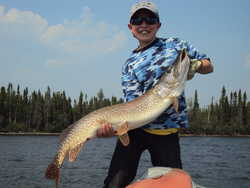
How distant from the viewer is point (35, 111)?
297ft

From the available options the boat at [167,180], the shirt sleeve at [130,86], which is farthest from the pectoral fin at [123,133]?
the boat at [167,180]

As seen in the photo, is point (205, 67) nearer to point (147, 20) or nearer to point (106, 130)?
point (147, 20)

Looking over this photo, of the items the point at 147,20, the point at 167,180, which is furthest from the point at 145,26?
the point at 167,180

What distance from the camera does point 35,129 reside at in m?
91.8

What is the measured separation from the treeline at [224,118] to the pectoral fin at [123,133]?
91466 mm

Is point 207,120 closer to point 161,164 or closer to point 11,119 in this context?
point 11,119

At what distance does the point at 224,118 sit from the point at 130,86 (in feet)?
324

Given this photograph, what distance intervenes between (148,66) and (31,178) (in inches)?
603

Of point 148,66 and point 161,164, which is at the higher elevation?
point 148,66

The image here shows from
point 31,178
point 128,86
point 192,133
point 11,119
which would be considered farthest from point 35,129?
point 128,86

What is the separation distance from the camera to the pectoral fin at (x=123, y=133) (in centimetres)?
367

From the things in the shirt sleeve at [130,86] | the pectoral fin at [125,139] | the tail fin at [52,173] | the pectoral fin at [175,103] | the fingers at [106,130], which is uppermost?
the shirt sleeve at [130,86]

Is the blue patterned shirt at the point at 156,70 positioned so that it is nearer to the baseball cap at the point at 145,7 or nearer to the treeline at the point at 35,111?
the baseball cap at the point at 145,7

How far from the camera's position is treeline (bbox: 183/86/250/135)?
95000 mm
